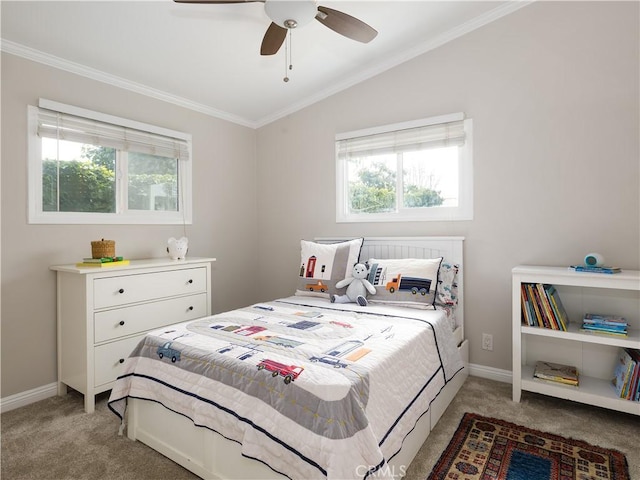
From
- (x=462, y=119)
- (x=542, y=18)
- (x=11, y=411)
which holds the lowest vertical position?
(x=11, y=411)

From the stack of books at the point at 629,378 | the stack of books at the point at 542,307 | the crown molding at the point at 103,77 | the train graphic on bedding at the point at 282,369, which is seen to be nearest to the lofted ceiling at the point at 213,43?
the crown molding at the point at 103,77

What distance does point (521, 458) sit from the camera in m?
1.78

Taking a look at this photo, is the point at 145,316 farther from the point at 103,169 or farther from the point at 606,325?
the point at 606,325

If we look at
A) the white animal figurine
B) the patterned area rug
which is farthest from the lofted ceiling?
the patterned area rug

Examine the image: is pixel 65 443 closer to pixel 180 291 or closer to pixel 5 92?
pixel 180 291

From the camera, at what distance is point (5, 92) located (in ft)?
7.69

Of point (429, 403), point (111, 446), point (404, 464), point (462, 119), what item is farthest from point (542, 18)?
point (111, 446)

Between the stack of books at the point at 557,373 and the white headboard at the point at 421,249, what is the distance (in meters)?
0.58

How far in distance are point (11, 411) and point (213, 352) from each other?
5.78ft

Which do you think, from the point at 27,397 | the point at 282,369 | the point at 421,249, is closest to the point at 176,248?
the point at 27,397

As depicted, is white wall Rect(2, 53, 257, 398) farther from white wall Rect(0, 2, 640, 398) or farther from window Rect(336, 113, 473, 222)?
window Rect(336, 113, 473, 222)

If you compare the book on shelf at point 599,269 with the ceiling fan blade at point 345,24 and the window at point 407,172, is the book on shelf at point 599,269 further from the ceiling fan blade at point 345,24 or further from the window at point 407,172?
the ceiling fan blade at point 345,24

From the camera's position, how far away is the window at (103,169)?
2523 millimetres

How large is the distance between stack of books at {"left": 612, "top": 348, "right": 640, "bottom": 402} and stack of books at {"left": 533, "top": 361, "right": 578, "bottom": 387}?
8.5 inches
